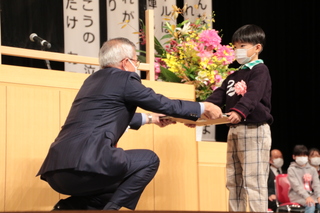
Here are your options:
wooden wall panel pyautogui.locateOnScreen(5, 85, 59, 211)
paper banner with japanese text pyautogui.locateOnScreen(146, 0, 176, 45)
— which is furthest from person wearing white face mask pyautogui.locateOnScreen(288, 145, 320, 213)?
wooden wall panel pyautogui.locateOnScreen(5, 85, 59, 211)

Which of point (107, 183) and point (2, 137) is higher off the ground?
point (2, 137)

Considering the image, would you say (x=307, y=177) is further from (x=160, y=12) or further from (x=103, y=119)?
(x=103, y=119)

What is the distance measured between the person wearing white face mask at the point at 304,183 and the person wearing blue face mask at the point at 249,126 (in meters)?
2.34

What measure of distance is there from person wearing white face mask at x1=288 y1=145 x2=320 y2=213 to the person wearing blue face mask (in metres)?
2.34

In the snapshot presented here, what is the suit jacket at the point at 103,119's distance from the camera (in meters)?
2.76

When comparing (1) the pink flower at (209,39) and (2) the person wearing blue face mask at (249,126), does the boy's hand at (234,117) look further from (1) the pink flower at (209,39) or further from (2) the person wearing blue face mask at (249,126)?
(1) the pink flower at (209,39)

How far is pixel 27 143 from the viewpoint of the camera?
10.5 ft

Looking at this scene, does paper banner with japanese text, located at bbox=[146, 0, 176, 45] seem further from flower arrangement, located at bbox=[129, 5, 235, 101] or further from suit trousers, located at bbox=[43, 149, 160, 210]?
suit trousers, located at bbox=[43, 149, 160, 210]

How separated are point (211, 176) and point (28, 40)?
4.74ft

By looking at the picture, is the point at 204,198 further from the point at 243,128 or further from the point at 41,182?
the point at 41,182

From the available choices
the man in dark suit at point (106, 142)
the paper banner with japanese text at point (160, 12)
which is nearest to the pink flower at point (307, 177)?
the paper banner with japanese text at point (160, 12)

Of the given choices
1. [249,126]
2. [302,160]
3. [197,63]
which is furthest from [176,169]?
[302,160]

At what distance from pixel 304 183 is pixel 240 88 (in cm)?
279

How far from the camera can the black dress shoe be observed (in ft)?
9.59
